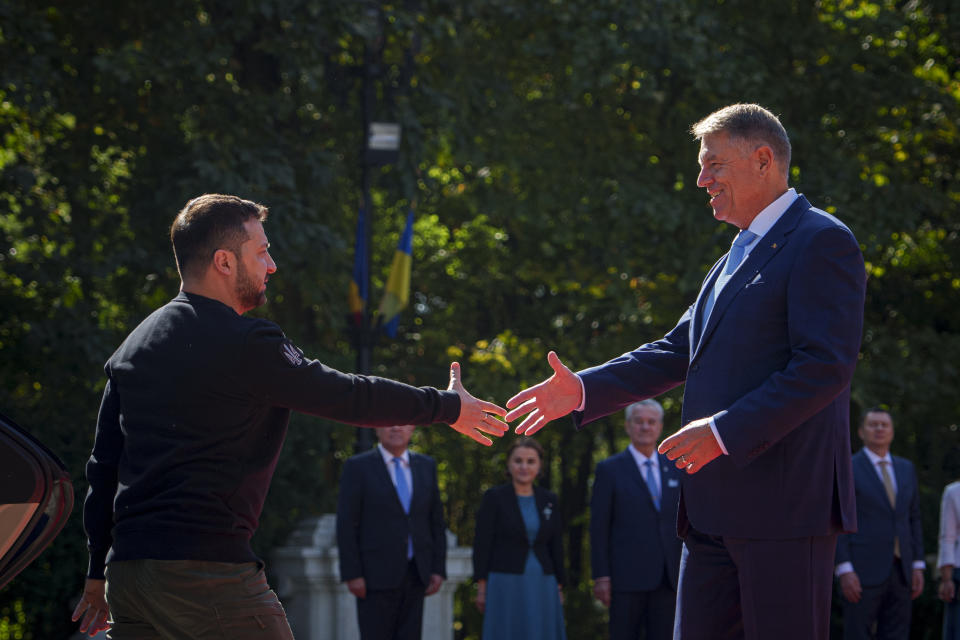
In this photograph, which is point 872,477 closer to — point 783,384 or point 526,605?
point 526,605

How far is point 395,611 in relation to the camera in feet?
30.6

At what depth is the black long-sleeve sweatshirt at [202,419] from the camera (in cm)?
377

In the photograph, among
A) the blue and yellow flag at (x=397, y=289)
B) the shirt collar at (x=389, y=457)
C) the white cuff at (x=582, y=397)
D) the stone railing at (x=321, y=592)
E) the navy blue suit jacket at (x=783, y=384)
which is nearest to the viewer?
the navy blue suit jacket at (x=783, y=384)

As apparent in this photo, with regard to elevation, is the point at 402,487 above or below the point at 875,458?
below

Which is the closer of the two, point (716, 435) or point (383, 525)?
point (716, 435)

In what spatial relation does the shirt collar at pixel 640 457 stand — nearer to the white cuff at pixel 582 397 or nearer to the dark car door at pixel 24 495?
the white cuff at pixel 582 397

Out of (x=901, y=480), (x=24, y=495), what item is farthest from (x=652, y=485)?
(x=24, y=495)

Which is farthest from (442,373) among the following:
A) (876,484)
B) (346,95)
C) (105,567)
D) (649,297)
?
(105,567)

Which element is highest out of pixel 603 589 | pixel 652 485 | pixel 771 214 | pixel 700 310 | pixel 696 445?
pixel 771 214

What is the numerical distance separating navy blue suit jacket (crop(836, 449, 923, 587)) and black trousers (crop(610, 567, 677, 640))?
1906mm

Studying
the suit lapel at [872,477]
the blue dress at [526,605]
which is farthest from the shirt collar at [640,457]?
the suit lapel at [872,477]

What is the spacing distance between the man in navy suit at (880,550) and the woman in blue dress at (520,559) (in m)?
2.51

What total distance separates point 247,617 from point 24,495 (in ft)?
2.82

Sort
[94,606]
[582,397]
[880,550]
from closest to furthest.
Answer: [94,606], [582,397], [880,550]
